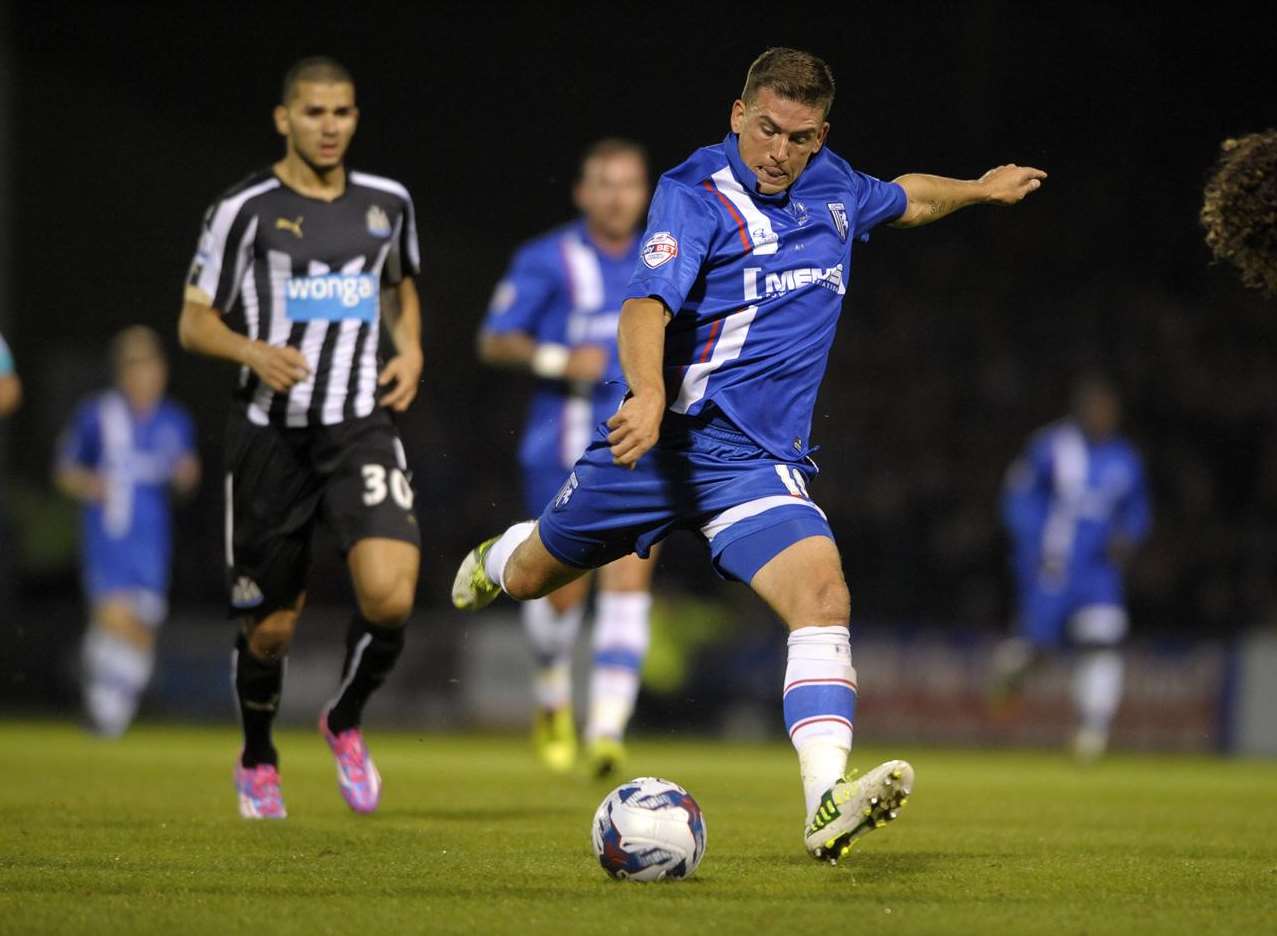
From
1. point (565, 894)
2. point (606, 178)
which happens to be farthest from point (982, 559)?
point (565, 894)

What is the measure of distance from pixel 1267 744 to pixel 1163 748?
75 cm

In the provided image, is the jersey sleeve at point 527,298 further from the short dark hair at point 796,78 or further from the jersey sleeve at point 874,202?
the short dark hair at point 796,78

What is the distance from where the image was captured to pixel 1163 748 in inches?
571

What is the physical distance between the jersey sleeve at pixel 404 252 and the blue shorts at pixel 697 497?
5.45ft

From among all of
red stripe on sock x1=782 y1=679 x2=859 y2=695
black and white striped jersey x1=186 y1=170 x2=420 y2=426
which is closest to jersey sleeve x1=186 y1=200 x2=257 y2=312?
black and white striped jersey x1=186 y1=170 x2=420 y2=426

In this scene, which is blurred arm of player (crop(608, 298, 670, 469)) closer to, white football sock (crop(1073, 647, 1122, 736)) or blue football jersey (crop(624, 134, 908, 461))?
blue football jersey (crop(624, 134, 908, 461))

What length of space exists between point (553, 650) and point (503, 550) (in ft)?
12.8

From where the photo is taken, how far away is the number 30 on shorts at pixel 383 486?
21.8ft

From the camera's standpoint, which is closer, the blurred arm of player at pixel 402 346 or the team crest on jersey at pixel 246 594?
the team crest on jersey at pixel 246 594

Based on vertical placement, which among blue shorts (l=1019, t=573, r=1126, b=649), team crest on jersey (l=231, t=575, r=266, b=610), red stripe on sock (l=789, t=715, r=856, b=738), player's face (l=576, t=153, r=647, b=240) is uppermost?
player's face (l=576, t=153, r=647, b=240)

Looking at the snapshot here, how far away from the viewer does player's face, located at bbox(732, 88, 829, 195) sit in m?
5.38

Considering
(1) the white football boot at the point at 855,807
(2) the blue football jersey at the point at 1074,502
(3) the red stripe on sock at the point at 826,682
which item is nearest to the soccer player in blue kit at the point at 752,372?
(3) the red stripe on sock at the point at 826,682

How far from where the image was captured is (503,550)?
6172 millimetres

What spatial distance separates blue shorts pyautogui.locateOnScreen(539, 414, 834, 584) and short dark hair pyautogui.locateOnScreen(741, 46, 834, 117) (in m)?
0.93
